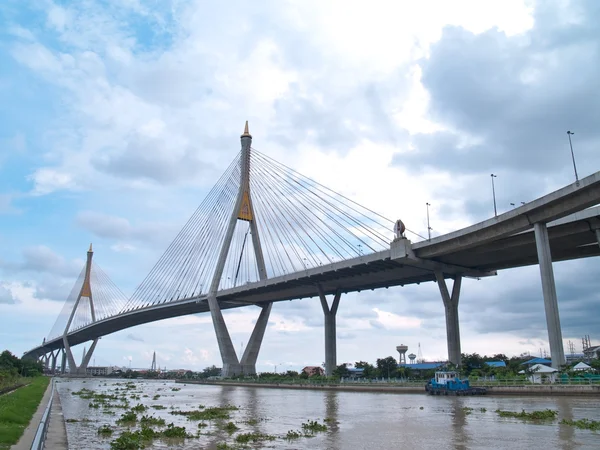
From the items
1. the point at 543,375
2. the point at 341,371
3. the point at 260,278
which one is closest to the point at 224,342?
the point at 260,278

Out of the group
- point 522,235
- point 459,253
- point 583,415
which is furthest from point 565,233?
point 583,415

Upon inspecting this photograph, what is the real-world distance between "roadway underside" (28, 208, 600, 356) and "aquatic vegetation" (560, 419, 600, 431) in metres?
29.5

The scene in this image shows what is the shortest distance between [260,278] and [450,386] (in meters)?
41.6

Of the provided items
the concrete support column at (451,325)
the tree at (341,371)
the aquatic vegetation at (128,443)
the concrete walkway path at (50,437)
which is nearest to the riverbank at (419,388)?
the tree at (341,371)

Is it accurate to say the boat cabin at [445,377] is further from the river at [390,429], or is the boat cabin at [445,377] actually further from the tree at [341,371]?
the tree at [341,371]

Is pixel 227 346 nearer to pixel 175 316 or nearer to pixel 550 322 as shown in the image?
pixel 175 316

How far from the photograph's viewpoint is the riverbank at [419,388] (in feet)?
112

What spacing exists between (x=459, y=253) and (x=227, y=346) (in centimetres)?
4291

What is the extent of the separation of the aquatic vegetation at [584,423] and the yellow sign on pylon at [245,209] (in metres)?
59.8

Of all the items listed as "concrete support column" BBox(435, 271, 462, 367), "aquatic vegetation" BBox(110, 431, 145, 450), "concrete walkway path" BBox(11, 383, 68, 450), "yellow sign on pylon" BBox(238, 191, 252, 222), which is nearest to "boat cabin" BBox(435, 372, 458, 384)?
"concrete support column" BBox(435, 271, 462, 367)

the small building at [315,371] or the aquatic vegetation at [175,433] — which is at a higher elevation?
the small building at [315,371]

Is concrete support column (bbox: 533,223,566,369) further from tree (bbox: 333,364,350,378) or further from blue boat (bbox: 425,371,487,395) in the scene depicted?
tree (bbox: 333,364,350,378)

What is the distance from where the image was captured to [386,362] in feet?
263

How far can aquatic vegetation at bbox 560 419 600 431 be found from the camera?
19.0 metres
